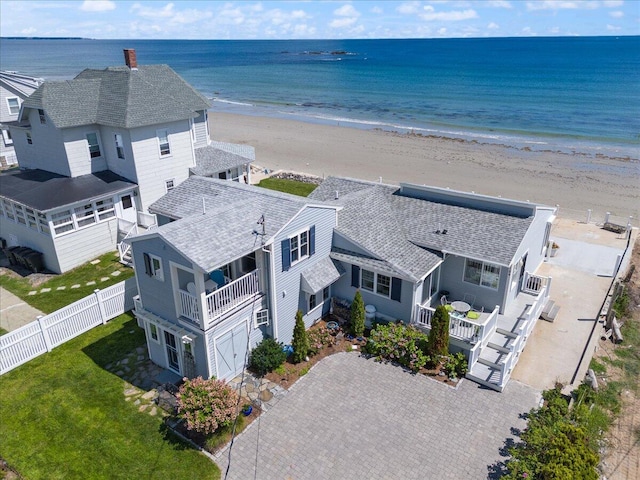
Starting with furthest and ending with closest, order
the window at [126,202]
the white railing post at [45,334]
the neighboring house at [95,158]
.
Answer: the window at [126,202] → the neighboring house at [95,158] → the white railing post at [45,334]

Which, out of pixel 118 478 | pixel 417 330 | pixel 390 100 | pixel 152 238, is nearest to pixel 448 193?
pixel 417 330

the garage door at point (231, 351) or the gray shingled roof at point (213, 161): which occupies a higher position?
the gray shingled roof at point (213, 161)

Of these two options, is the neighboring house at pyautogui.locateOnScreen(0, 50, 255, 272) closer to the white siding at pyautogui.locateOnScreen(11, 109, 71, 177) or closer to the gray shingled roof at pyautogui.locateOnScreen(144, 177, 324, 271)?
the white siding at pyautogui.locateOnScreen(11, 109, 71, 177)

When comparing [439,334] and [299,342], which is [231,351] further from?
[439,334]

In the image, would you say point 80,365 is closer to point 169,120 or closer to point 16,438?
point 16,438

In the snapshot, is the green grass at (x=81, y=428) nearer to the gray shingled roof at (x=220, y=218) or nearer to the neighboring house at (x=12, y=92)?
the gray shingled roof at (x=220, y=218)

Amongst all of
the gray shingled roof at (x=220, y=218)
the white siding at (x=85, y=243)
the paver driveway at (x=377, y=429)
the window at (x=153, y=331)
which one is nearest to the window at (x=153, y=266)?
the gray shingled roof at (x=220, y=218)

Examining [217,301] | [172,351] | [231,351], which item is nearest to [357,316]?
[231,351]
